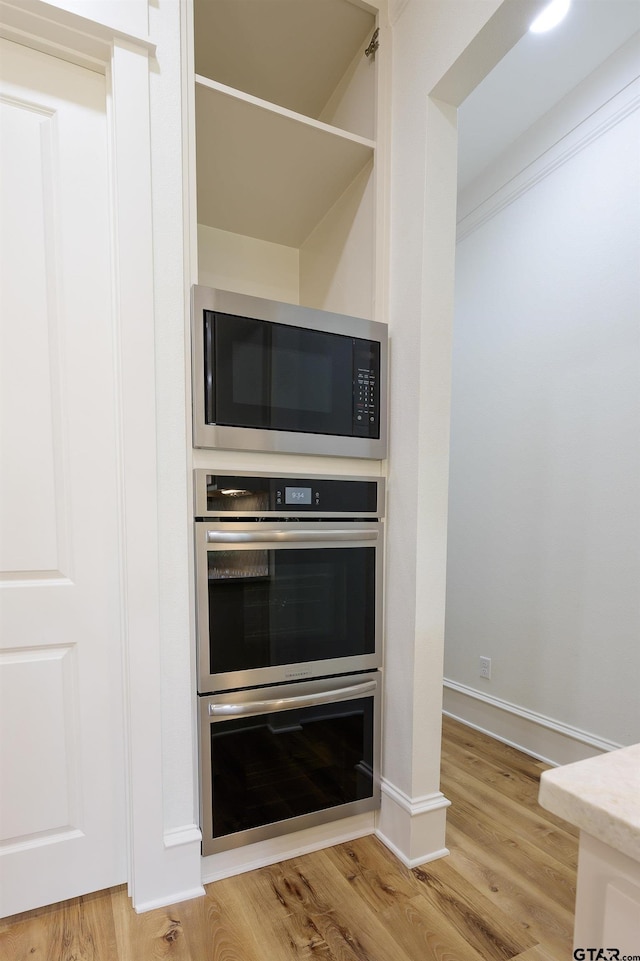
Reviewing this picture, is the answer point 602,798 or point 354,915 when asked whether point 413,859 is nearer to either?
point 354,915

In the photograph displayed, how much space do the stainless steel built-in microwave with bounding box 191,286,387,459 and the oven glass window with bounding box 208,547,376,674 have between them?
33 centimetres

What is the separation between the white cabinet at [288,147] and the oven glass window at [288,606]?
88cm

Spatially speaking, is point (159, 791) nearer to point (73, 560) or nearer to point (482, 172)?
point (73, 560)

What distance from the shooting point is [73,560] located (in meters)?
1.32

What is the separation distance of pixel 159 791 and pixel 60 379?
3.73 ft

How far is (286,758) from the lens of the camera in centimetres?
146

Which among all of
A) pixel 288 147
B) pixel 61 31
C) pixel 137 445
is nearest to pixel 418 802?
pixel 137 445

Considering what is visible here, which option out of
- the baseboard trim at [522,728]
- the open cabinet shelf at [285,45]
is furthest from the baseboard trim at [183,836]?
the open cabinet shelf at [285,45]

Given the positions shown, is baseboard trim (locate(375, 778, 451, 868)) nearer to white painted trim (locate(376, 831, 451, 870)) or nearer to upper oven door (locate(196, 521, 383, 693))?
white painted trim (locate(376, 831, 451, 870))

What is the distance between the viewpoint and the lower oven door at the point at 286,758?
1.37m

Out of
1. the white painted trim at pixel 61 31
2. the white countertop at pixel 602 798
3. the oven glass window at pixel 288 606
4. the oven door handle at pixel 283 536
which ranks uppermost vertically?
the white painted trim at pixel 61 31

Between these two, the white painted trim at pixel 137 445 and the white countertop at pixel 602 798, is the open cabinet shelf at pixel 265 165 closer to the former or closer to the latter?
the white painted trim at pixel 137 445

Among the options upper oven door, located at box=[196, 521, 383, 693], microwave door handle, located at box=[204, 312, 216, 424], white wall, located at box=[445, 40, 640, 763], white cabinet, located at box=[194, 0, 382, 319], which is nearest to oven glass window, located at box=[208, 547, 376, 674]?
upper oven door, located at box=[196, 521, 383, 693]

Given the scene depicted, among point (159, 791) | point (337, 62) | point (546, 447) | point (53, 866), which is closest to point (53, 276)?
point (337, 62)
